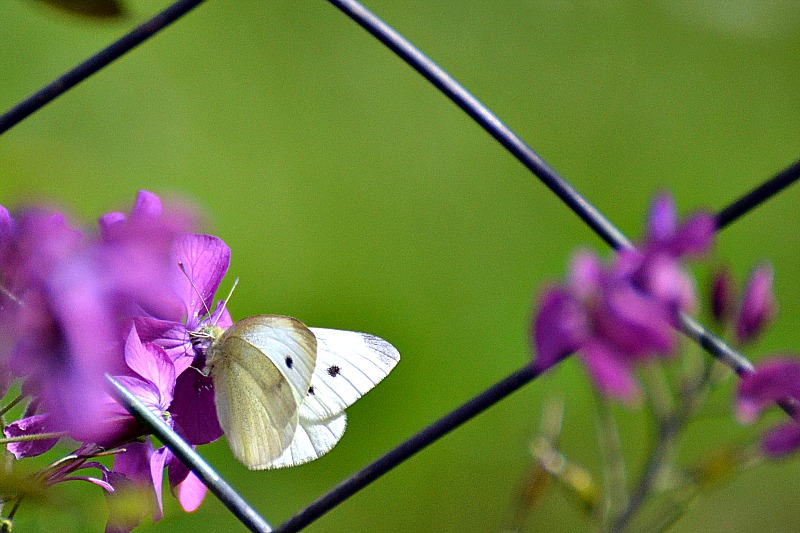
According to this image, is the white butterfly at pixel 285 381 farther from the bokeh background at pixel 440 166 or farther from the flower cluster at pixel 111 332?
the bokeh background at pixel 440 166

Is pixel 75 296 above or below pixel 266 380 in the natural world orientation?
above

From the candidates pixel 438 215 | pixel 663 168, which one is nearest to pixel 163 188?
pixel 438 215

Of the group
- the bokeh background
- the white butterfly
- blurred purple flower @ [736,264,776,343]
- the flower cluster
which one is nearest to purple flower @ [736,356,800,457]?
blurred purple flower @ [736,264,776,343]

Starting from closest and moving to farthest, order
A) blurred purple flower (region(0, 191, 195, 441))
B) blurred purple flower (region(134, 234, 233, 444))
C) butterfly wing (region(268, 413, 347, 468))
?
1. blurred purple flower (region(0, 191, 195, 441))
2. blurred purple flower (region(134, 234, 233, 444))
3. butterfly wing (region(268, 413, 347, 468))

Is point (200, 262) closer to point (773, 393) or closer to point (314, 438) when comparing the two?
point (314, 438)

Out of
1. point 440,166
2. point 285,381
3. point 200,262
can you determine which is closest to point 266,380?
point 285,381

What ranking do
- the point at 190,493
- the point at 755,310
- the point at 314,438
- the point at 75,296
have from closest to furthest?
the point at 75,296
the point at 755,310
the point at 190,493
the point at 314,438

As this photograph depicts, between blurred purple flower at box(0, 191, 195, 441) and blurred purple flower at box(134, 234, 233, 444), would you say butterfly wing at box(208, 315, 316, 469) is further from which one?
blurred purple flower at box(0, 191, 195, 441)
